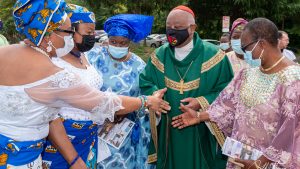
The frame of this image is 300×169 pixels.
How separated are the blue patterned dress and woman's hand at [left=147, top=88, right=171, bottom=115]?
555mm

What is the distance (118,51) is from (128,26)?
0.29 m

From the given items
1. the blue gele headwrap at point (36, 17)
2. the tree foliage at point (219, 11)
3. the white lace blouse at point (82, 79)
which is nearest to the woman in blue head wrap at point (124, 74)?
the white lace blouse at point (82, 79)

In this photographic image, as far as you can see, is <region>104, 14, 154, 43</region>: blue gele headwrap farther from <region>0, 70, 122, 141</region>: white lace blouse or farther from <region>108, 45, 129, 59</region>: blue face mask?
<region>0, 70, 122, 141</region>: white lace blouse

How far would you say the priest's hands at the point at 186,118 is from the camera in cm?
382

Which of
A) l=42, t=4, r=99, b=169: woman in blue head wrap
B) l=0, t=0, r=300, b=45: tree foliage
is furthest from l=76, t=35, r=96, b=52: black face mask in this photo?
l=0, t=0, r=300, b=45: tree foliage

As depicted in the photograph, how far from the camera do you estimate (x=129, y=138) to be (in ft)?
14.8

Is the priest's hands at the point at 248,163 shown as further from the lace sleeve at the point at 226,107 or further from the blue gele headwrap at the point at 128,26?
Result: the blue gele headwrap at the point at 128,26

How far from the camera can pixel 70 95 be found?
8.75ft

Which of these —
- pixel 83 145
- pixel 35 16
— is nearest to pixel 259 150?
pixel 83 145

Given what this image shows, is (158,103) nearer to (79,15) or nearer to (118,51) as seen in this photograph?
(118,51)

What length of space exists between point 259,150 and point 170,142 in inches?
50.6

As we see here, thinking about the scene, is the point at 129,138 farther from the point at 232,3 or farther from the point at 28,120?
the point at 232,3

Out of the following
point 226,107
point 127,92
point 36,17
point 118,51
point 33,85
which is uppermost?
point 36,17

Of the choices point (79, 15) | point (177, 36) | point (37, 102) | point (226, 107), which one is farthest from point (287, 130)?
point (79, 15)
